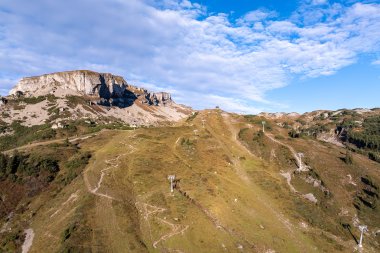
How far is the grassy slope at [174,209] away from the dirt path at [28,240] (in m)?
1.04

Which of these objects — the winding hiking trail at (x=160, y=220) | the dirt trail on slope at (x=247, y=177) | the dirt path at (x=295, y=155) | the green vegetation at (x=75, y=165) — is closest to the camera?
the winding hiking trail at (x=160, y=220)

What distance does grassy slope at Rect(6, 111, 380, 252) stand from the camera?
184 feet

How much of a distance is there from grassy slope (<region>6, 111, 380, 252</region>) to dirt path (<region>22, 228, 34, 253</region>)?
Answer: 1036 mm

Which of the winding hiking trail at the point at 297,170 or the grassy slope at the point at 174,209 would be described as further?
the winding hiking trail at the point at 297,170

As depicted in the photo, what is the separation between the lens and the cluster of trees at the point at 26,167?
80.3 meters

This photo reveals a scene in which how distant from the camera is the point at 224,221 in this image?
63.9 metres

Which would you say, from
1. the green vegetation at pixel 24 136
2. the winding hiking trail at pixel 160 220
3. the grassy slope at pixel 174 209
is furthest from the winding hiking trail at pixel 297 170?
the green vegetation at pixel 24 136

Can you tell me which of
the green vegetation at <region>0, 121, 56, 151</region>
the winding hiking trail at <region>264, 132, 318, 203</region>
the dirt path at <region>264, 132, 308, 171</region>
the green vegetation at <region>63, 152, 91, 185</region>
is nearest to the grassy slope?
the green vegetation at <region>63, 152, 91, 185</region>

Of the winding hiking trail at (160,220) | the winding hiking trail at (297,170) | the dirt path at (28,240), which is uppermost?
the winding hiking trail at (297,170)

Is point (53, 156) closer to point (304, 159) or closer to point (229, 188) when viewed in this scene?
point (229, 188)

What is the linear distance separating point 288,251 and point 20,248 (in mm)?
50624

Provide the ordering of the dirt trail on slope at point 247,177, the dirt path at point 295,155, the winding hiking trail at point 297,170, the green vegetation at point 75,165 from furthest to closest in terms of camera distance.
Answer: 1. the dirt path at point 295,155
2. the winding hiking trail at point 297,170
3. the green vegetation at point 75,165
4. the dirt trail on slope at point 247,177

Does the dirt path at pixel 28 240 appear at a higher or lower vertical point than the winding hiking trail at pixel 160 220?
lower

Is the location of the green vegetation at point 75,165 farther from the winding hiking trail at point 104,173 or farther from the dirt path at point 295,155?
the dirt path at point 295,155
